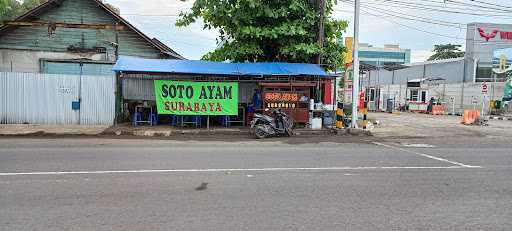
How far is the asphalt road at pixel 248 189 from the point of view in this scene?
516 cm

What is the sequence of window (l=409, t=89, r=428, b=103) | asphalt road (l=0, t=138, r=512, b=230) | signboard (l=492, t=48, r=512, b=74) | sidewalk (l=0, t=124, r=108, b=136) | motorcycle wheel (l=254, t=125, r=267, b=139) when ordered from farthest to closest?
Answer: 1. window (l=409, t=89, r=428, b=103)
2. signboard (l=492, t=48, r=512, b=74)
3. motorcycle wheel (l=254, t=125, r=267, b=139)
4. sidewalk (l=0, t=124, r=108, b=136)
5. asphalt road (l=0, t=138, r=512, b=230)

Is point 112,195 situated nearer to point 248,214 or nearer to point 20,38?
point 248,214

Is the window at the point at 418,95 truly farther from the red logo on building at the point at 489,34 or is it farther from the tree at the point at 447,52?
the tree at the point at 447,52

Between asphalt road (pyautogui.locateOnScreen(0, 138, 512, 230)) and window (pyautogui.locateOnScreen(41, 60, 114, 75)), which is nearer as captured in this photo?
asphalt road (pyautogui.locateOnScreen(0, 138, 512, 230))

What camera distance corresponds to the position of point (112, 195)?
20.5 feet

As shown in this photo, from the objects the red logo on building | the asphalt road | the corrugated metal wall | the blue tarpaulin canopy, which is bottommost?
the asphalt road

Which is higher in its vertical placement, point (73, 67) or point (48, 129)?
point (73, 67)

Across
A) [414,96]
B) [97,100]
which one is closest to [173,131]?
[97,100]

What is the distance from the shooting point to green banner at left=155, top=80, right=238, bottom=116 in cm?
1645

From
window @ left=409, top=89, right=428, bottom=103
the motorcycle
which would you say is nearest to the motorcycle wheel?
the motorcycle

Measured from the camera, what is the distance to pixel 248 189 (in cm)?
679

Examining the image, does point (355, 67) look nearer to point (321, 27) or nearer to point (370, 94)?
point (321, 27)

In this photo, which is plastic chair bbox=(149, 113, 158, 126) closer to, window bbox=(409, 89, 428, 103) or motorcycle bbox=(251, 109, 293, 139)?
motorcycle bbox=(251, 109, 293, 139)

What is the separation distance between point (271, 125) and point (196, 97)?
137 inches
